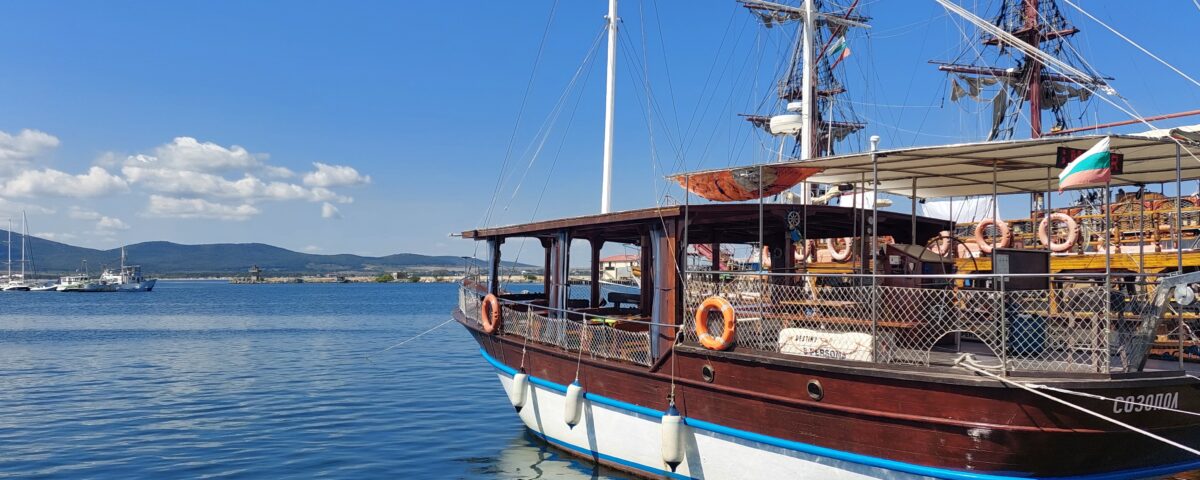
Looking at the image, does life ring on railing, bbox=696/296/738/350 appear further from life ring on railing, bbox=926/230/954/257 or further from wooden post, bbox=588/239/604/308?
wooden post, bbox=588/239/604/308

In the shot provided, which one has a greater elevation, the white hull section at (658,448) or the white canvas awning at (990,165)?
the white canvas awning at (990,165)

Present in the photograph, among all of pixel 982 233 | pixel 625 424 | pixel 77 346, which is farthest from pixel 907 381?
pixel 77 346

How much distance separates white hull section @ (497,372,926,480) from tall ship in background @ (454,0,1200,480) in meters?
0.03

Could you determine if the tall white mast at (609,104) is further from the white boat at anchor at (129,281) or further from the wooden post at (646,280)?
the white boat at anchor at (129,281)

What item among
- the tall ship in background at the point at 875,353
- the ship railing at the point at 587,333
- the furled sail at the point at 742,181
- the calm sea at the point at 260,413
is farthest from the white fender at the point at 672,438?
the furled sail at the point at 742,181

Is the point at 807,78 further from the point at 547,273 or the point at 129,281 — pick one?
the point at 129,281

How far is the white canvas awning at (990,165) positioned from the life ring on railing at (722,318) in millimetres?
1770

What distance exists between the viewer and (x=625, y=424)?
Result: 1017 centimetres

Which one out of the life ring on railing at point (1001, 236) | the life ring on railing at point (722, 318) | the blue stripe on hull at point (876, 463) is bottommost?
the blue stripe on hull at point (876, 463)

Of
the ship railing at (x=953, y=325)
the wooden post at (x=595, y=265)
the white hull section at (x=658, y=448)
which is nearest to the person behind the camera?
the ship railing at (x=953, y=325)

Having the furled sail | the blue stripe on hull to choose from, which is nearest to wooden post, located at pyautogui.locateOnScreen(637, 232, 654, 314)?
the furled sail

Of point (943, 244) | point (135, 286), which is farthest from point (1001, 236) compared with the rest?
point (135, 286)

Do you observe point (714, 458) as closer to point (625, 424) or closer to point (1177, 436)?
point (625, 424)

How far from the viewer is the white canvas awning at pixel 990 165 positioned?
25.2ft
